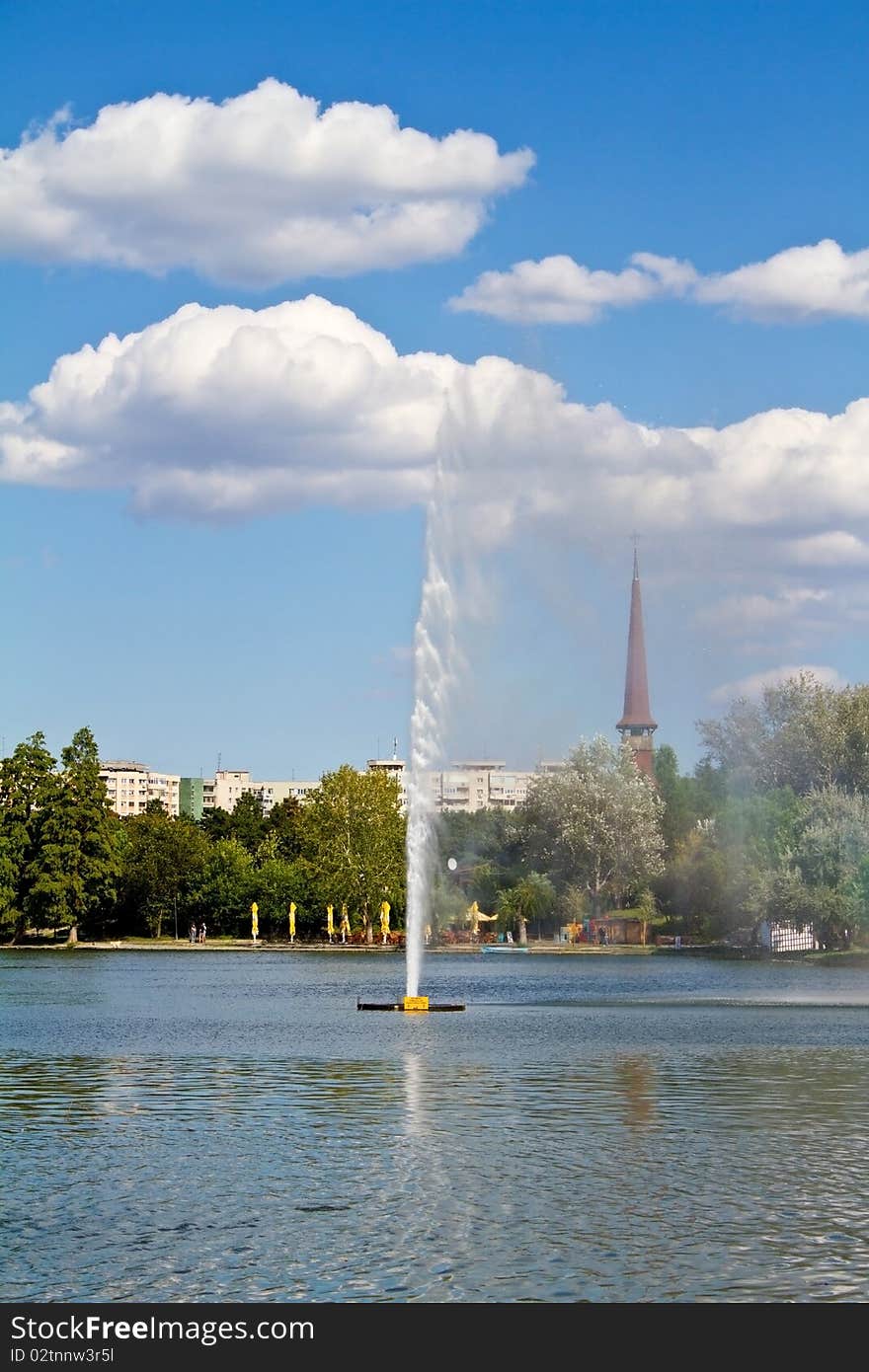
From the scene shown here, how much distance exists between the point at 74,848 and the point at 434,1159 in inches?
4499

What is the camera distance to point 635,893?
132375 millimetres

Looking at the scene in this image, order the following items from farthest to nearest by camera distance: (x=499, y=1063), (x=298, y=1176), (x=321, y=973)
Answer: (x=321, y=973) → (x=499, y=1063) → (x=298, y=1176)

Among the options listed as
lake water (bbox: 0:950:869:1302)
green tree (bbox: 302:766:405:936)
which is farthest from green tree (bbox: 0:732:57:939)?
lake water (bbox: 0:950:869:1302)

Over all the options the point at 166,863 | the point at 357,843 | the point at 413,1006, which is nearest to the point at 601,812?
the point at 357,843

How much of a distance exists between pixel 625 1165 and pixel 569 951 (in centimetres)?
10256

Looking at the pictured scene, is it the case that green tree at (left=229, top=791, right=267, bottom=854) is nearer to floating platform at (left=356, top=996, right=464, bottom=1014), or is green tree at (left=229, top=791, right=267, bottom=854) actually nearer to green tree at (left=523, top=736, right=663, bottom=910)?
green tree at (left=523, top=736, right=663, bottom=910)

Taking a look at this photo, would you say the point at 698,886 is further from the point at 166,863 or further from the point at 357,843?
the point at 166,863

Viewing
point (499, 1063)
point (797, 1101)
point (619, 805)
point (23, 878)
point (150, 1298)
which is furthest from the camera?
point (23, 878)

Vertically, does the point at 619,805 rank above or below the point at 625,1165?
above

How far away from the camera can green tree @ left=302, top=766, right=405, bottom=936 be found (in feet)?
485

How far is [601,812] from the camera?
127000 millimetres

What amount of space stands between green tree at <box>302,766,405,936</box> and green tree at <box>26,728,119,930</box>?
18679 mm
